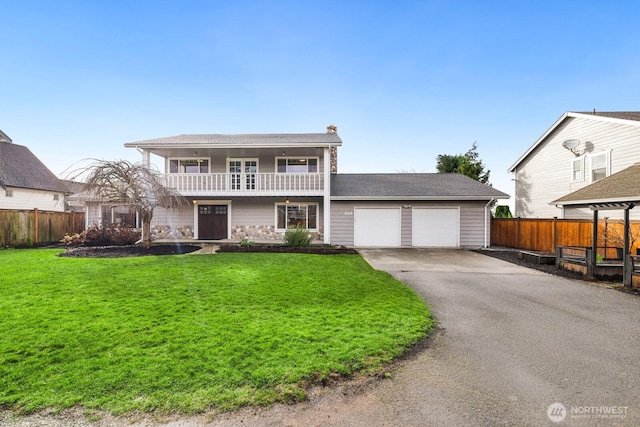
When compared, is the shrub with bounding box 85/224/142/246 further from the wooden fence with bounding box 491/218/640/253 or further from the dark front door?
the wooden fence with bounding box 491/218/640/253

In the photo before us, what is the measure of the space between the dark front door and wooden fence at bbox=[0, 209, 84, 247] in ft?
23.8

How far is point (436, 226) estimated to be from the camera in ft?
46.8

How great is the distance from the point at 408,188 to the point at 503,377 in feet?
41.2

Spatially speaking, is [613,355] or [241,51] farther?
[241,51]

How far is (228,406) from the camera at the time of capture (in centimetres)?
239

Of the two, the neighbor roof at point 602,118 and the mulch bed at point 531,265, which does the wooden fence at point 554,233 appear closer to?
the mulch bed at point 531,265

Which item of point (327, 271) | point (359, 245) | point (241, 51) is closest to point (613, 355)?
point (327, 271)

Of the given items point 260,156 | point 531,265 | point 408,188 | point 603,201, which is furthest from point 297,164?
point 603,201

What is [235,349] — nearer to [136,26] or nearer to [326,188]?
[326,188]

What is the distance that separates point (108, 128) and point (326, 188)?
15.1m

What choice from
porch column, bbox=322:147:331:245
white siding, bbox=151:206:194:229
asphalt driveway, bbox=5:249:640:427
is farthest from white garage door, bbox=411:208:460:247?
white siding, bbox=151:206:194:229

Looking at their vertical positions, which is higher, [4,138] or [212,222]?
[4,138]

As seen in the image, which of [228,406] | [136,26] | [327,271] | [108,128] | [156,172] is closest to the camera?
[228,406]

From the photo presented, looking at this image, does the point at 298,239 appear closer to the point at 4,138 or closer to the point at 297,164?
the point at 297,164
